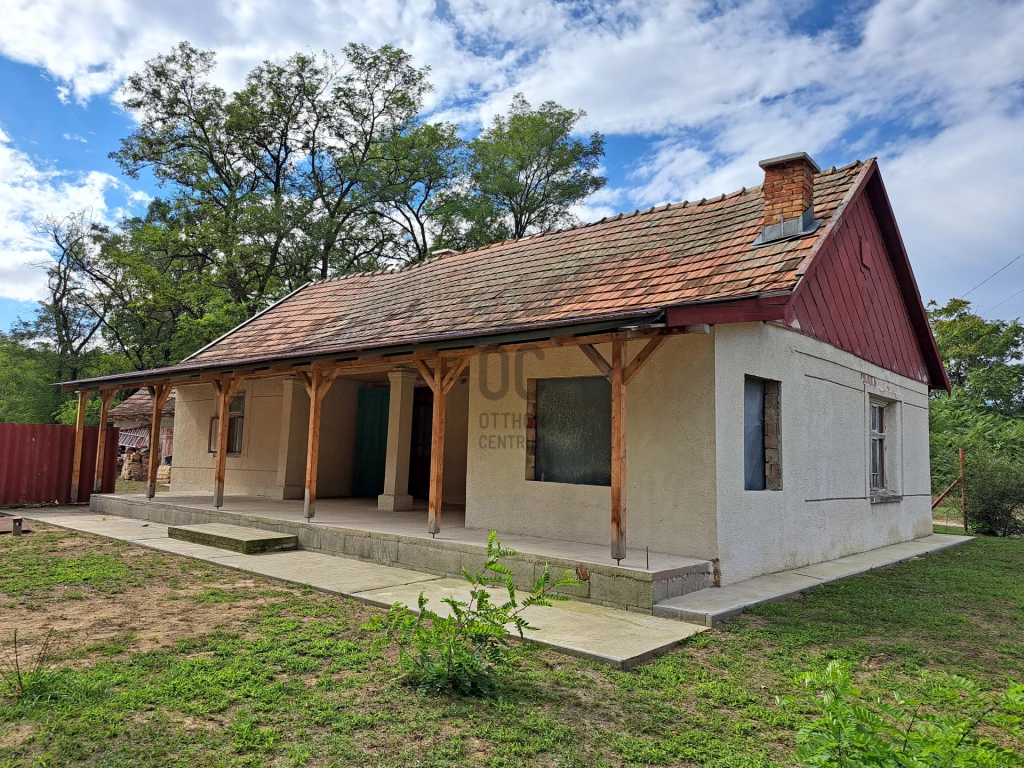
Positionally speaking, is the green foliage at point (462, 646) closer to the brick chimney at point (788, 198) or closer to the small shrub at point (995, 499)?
the brick chimney at point (788, 198)

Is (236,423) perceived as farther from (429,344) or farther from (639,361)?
(639,361)

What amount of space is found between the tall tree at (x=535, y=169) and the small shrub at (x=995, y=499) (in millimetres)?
18539

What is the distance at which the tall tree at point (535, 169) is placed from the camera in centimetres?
2811

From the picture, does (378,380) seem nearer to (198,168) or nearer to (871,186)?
(871,186)

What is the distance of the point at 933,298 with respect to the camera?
2883 centimetres

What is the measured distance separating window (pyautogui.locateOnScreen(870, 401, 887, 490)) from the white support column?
710cm

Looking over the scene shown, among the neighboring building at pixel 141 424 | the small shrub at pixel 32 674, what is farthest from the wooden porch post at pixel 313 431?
the neighboring building at pixel 141 424

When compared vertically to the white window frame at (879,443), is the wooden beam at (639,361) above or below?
above

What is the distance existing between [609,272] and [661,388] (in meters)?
2.05

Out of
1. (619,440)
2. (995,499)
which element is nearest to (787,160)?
(619,440)

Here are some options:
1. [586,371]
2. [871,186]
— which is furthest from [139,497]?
[871,186]

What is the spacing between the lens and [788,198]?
24.7ft

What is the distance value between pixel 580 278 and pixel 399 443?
4.36m

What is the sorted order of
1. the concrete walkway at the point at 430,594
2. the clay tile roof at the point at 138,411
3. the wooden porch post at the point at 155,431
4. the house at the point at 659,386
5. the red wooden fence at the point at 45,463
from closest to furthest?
the concrete walkway at the point at 430,594 → the house at the point at 659,386 → the wooden porch post at the point at 155,431 → the red wooden fence at the point at 45,463 → the clay tile roof at the point at 138,411
